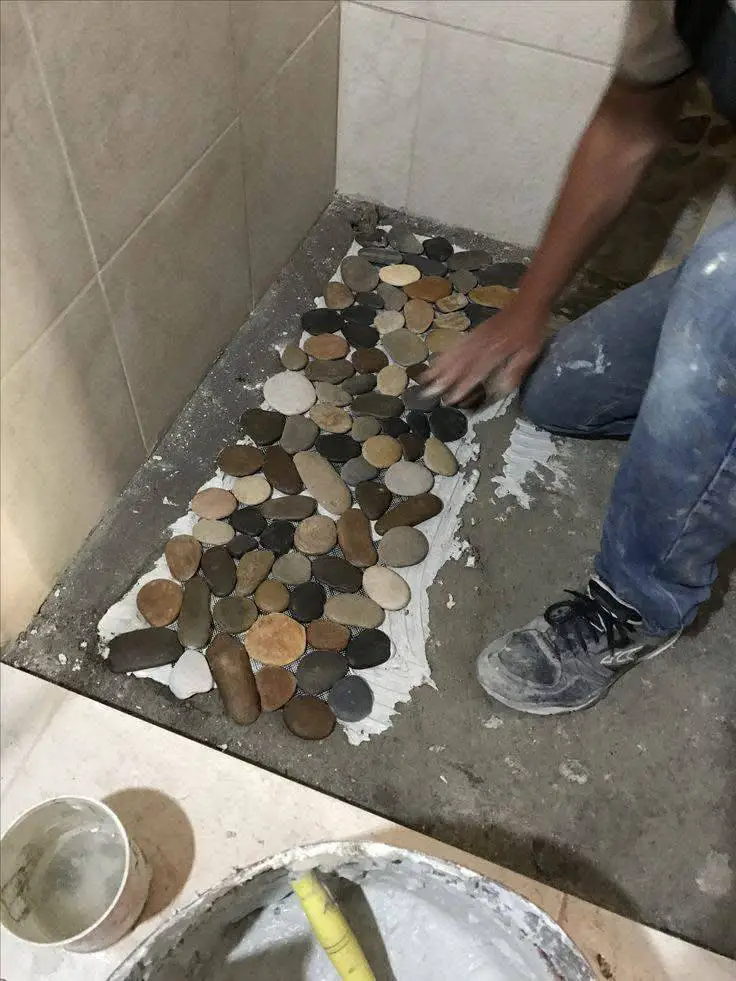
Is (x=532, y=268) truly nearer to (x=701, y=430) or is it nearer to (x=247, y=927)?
(x=701, y=430)

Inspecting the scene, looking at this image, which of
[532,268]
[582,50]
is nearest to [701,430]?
[532,268]

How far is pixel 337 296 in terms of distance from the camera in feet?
4.36

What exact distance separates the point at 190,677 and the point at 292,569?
7.3 inches

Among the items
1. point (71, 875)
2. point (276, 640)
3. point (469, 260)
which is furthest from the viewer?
point (469, 260)

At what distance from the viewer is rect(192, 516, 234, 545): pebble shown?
1.04m

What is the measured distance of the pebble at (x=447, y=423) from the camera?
46.3 inches

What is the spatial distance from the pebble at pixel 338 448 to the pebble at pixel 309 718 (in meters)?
0.35

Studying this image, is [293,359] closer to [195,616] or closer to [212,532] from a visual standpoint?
[212,532]

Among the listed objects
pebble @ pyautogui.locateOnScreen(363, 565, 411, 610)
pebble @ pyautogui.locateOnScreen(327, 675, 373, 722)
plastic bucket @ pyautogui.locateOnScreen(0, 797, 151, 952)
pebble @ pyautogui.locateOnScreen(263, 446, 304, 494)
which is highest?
plastic bucket @ pyautogui.locateOnScreen(0, 797, 151, 952)

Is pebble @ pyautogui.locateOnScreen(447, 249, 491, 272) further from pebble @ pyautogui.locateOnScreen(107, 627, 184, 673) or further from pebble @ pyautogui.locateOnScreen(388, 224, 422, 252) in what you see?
pebble @ pyautogui.locateOnScreen(107, 627, 184, 673)

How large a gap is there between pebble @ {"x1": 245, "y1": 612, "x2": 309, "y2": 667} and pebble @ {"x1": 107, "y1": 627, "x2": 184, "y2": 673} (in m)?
0.09

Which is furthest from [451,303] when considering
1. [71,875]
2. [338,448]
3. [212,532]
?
[71,875]

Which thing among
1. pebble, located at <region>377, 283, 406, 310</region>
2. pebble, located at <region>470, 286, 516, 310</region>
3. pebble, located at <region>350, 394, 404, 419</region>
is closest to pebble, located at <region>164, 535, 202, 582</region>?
pebble, located at <region>350, 394, 404, 419</region>

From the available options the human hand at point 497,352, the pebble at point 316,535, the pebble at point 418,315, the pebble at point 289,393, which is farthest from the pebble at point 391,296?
the pebble at point 316,535
